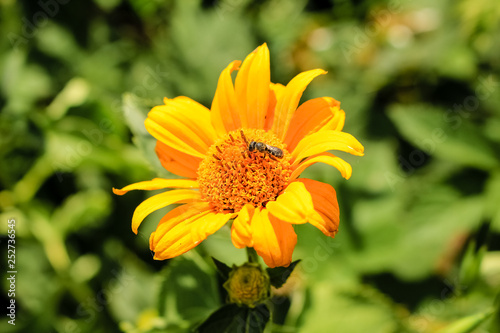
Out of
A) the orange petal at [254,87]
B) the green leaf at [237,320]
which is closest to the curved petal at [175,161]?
the orange petal at [254,87]

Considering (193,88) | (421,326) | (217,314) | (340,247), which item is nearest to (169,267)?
(217,314)

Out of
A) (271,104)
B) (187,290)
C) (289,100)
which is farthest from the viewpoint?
(187,290)

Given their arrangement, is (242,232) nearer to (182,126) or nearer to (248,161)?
(248,161)

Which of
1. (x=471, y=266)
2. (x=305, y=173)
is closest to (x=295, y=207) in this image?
(x=471, y=266)

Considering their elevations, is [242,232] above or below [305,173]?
above

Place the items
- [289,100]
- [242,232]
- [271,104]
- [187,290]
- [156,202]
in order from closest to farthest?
[242,232]
[156,202]
[289,100]
[271,104]
[187,290]

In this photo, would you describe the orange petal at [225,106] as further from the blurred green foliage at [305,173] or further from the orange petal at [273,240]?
the orange petal at [273,240]

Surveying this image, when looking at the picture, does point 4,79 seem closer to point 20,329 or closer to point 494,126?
point 20,329
